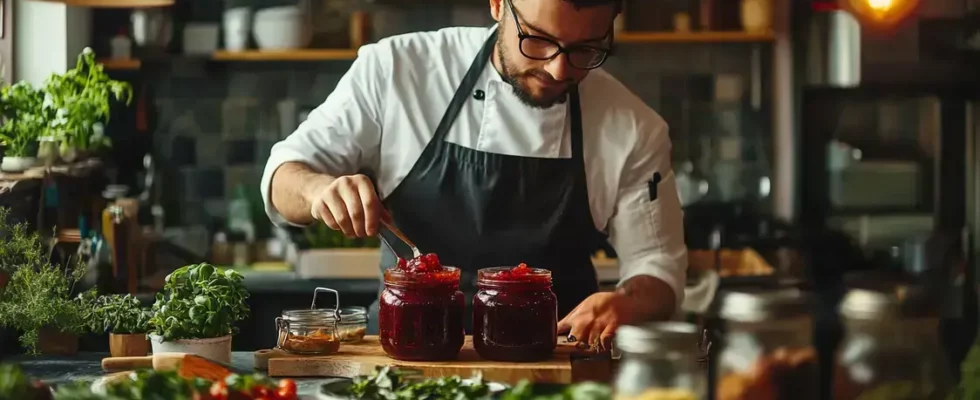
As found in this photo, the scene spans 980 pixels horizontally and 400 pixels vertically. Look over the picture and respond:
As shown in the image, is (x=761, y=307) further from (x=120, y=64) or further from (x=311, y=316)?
(x=120, y=64)

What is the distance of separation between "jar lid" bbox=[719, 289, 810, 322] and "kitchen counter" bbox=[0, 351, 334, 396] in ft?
3.00

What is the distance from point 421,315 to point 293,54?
3.30 metres

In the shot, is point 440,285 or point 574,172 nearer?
point 440,285

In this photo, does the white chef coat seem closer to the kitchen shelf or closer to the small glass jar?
the small glass jar

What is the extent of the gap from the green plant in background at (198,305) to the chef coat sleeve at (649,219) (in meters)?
0.98

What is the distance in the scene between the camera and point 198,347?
2.12 metres

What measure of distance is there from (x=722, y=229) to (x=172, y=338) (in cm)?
363

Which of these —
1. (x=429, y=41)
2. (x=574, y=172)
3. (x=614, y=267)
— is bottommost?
(x=614, y=267)

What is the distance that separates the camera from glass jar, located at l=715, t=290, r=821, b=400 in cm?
124

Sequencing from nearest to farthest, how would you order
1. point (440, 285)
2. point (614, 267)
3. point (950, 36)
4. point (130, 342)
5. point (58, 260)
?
point (440, 285)
point (130, 342)
point (58, 260)
point (614, 267)
point (950, 36)

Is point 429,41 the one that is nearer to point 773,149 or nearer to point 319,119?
point 319,119

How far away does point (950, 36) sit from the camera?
15.8 feet

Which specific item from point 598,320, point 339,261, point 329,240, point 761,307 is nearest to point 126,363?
point 598,320

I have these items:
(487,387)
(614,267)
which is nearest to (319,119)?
(487,387)
